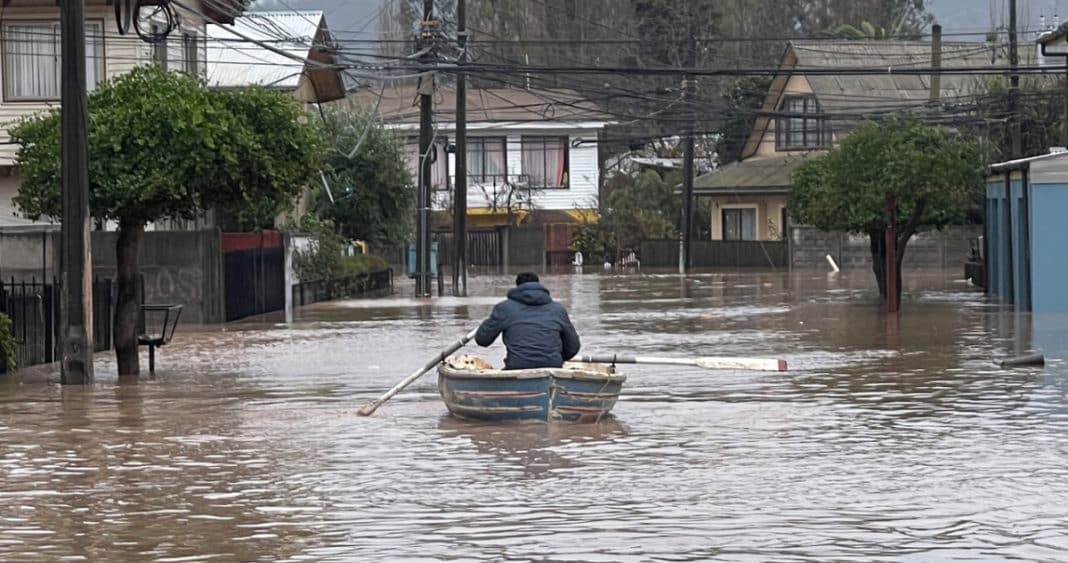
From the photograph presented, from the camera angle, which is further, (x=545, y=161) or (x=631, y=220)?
(x=545, y=161)

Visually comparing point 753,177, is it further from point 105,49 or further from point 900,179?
point 105,49

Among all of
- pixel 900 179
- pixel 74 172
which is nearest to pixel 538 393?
pixel 74 172

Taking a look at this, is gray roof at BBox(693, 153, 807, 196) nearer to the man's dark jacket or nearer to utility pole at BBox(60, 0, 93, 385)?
utility pole at BBox(60, 0, 93, 385)

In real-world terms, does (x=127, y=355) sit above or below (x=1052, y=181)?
below

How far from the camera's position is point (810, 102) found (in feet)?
225

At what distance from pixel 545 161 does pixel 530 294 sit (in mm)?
62878

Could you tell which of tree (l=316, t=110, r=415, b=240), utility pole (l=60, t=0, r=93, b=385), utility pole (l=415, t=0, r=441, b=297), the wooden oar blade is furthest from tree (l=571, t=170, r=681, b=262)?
the wooden oar blade

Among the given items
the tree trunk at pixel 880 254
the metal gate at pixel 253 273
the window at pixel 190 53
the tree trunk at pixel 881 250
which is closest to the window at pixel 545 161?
the tree trunk at pixel 881 250

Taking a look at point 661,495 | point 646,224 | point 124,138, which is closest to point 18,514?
point 661,495

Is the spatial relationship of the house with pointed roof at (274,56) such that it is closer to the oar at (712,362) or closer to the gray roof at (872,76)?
the gray roof at (872,76)

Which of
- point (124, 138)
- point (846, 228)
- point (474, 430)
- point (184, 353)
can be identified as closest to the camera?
point (474, 430)

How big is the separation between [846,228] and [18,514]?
91.4ft

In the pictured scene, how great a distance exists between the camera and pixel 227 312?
3566 cm

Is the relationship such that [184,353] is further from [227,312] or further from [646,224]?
[646,224]
